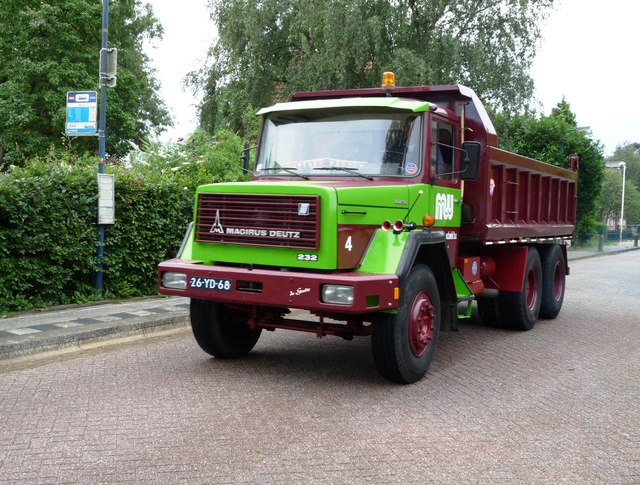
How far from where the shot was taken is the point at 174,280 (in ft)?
21.4

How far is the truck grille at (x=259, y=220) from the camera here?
604 centimetres

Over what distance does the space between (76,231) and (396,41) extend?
17403 mm

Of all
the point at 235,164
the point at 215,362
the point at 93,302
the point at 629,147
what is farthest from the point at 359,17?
the point at 629,147

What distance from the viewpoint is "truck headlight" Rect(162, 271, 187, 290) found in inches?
254

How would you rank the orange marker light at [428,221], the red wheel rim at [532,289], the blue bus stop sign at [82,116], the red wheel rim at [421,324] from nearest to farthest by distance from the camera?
the red wheel rim at [421,324]
the orange marker light at [428,221]
the red wheel rim at [532,289]
the blue bus stop sign at [82,116]

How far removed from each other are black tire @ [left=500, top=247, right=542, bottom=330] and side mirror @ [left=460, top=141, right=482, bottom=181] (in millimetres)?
2842

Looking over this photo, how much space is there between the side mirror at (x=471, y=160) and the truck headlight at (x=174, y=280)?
9.47ft

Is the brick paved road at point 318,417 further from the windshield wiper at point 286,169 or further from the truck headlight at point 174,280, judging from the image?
the windshield wiper at point 286,169

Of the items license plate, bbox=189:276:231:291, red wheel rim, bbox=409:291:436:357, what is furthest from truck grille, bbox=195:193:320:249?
red wheel rim, bbox=409:291:436:357

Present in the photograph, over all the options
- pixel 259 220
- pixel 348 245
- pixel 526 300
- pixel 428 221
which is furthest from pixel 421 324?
pixel 526 300

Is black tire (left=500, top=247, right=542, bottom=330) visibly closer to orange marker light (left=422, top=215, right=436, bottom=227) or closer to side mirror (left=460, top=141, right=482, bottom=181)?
side mirror (left=460, top=141, right=482, bottom=181)

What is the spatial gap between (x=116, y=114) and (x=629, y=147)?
9932 centimetres

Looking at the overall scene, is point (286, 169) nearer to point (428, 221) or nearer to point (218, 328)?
point (428, 221)

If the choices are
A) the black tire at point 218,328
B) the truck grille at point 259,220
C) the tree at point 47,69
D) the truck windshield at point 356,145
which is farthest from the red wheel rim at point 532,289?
the tree at point 47,69
